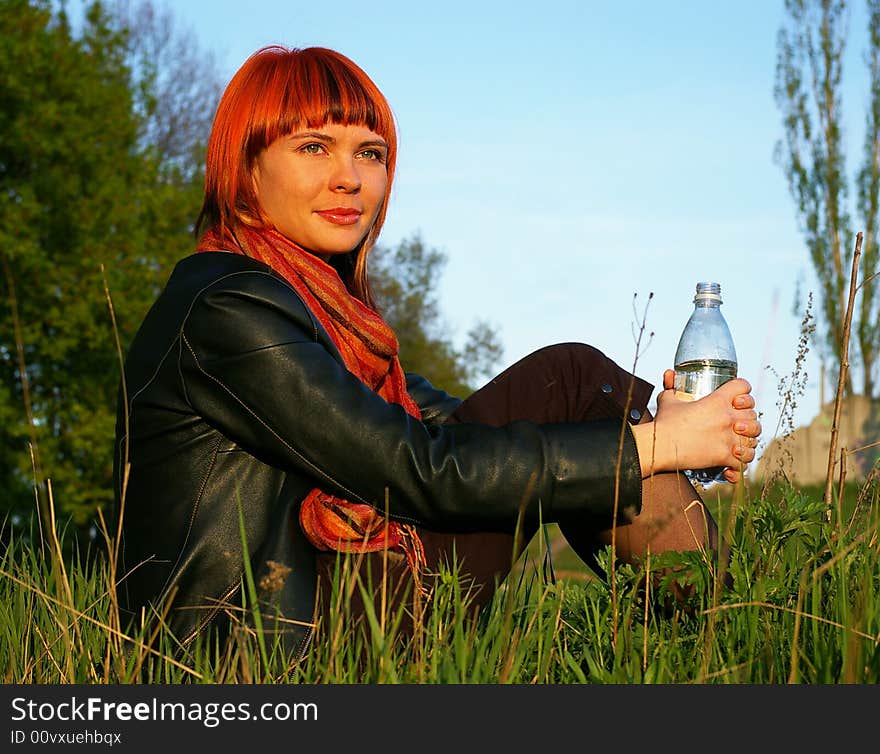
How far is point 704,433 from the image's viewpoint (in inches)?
102

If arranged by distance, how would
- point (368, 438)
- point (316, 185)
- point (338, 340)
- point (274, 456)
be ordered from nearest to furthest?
point (368, 438) < point (274, 456) < point (338, 340) < point (316, 185)

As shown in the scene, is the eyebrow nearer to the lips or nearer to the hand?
the lips

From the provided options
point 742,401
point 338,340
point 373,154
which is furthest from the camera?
point 373,154

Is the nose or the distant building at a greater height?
the distant building

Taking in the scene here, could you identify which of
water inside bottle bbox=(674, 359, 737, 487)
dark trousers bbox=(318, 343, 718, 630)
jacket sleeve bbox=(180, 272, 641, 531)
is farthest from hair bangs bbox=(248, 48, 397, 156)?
water inside bottle bbox=(674, 359, 737, 487)

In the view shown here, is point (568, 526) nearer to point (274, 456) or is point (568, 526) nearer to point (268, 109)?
point (274, 456)

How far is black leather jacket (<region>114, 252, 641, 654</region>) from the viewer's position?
246 cm

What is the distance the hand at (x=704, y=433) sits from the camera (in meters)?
2.55

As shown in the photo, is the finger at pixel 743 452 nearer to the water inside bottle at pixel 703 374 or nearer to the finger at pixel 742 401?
the finger at pixel 742 401

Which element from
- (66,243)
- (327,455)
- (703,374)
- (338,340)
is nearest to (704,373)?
(703,374)

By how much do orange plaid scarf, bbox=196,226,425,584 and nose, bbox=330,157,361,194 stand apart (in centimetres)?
20

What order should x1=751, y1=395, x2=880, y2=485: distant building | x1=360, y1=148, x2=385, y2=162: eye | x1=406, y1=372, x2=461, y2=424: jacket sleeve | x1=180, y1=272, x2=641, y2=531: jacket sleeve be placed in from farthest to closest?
x1=751, y1=395, x2=880, y2=485: distant building < x1=406, y1=372, x2=461, y2=424: jacket sleeve < x1=360, y1=148, x2=385, y2=162: eye < x1=180, y1=272, x2=641, y2=531: jacket sleeve

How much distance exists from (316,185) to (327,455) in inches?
35.0

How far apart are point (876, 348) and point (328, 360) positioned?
801 inches
